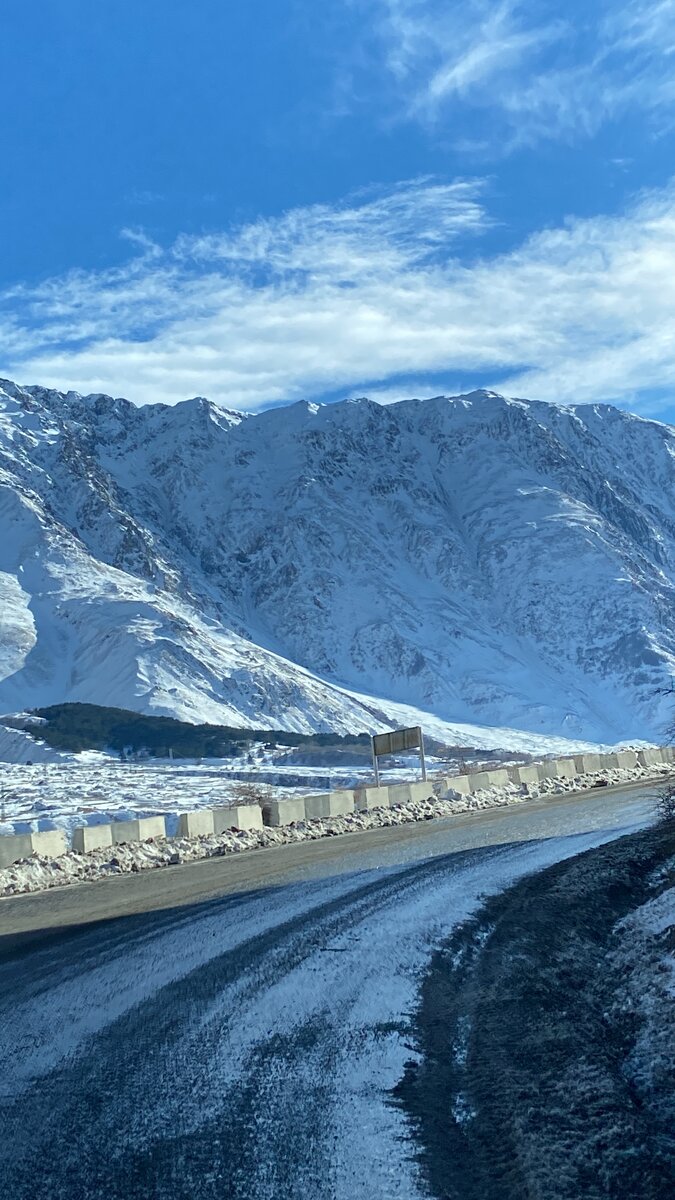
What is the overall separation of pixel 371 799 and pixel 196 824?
9786mm

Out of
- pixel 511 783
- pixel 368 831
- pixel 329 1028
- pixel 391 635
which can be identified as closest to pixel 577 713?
pixel 391 635

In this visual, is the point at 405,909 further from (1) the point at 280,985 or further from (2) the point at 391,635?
(2) the point at 391,635

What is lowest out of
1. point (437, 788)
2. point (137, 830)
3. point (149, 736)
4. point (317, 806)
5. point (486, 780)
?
point (137, 830)

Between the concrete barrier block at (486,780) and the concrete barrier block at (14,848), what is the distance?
23265 millimetres

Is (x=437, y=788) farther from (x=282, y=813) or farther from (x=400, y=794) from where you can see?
(x=282, y=813)

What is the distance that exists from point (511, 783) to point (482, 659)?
118845 millimetres

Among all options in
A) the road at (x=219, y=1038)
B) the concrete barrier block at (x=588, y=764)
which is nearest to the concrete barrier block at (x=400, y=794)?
the concrete barrier block at (x=588, y=764)

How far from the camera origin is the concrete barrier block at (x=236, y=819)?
2853 cm

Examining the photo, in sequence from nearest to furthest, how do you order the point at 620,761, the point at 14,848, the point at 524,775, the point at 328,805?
the point at 14,848 < the point at 328,805 < the point at 524,775 < the point at 620,761

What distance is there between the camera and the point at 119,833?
26109 millimetres

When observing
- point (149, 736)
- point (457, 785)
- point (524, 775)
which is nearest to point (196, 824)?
point (457, 785)

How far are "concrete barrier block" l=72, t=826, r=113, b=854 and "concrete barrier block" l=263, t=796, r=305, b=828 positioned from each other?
6422 mm

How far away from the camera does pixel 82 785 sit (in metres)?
73.0

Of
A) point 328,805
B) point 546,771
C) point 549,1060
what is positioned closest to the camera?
point 549,1060
